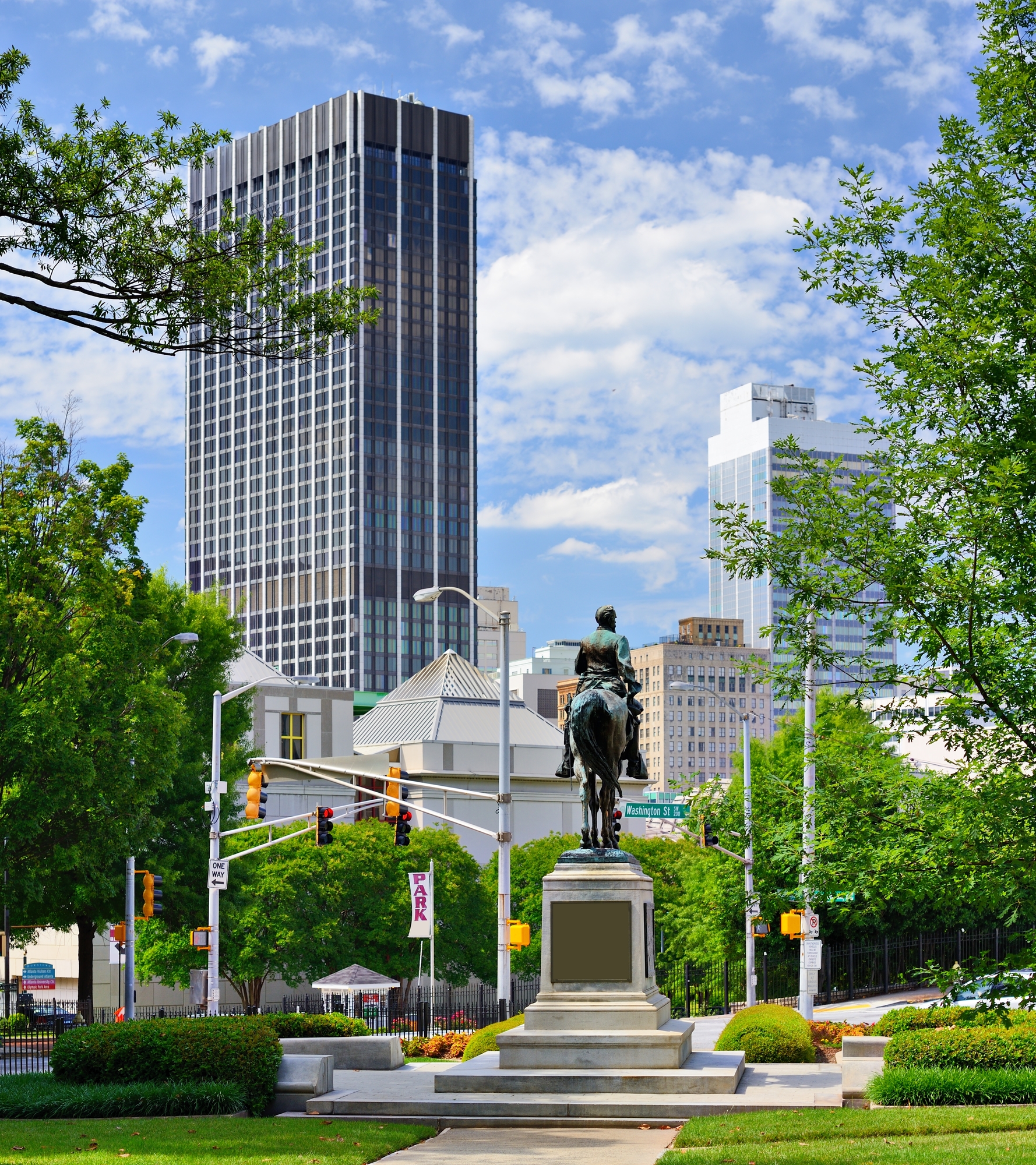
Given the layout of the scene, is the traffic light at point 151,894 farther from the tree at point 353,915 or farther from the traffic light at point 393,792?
the tree at point 353,915

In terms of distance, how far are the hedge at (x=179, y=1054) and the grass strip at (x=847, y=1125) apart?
5.47 meters

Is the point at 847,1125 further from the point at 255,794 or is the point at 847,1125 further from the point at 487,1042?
the point at 255,794

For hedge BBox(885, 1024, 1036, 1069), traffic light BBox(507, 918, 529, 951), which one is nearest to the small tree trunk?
traffic light BBox(507, 918, 529, 951)

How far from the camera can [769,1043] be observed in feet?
71.9

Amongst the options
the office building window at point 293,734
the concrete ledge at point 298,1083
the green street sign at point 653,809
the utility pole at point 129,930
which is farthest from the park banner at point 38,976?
the concrete ledge at point 298,1083

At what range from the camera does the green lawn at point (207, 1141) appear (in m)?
13.3

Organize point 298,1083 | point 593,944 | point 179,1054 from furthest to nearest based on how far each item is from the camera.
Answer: point 593,944 < point 298,1083 < point 179,1054

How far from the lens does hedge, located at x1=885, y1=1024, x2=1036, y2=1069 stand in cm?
1739

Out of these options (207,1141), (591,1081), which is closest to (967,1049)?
(591,1081)

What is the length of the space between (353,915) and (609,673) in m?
48.3

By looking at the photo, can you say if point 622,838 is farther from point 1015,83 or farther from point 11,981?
point 1015,83

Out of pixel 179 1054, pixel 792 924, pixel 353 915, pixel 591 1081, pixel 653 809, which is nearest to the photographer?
pixel 591 1081

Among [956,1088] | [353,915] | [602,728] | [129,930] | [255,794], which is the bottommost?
[353,915]

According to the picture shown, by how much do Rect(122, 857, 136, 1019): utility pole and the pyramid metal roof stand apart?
1775 inches
